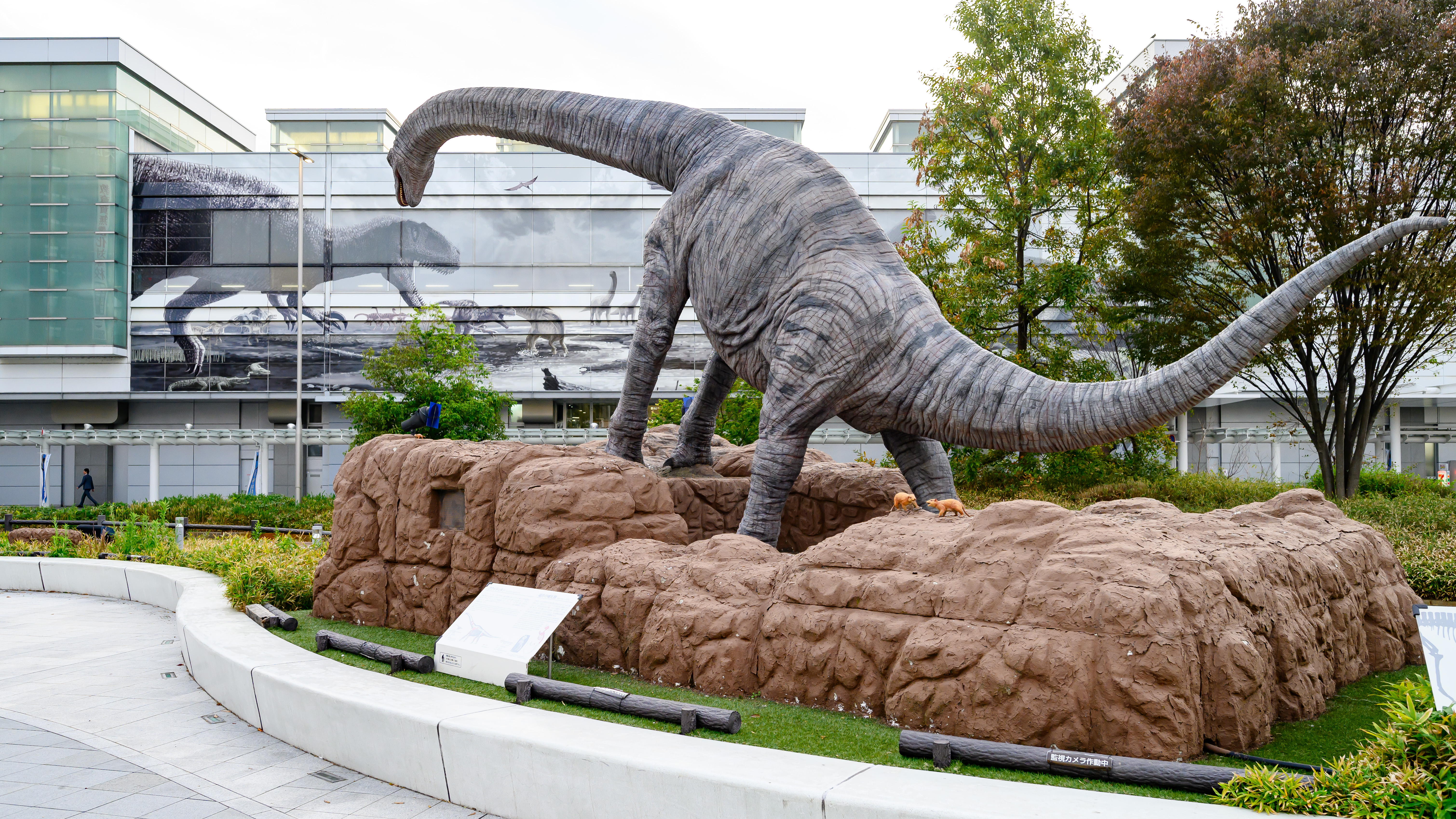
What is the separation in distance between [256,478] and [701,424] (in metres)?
20.1

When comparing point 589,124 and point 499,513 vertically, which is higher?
point 589,124

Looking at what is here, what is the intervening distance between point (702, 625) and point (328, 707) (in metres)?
2.02

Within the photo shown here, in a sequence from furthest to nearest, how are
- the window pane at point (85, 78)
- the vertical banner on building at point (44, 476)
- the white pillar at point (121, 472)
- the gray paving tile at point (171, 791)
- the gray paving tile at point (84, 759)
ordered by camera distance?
the white pillar at point (121, 472) → the window pane at point (85, 78) → the vertical banner on building at point (44, 476) → the gray paving tile at point (84, 759) → the gray paving tile at point (171, 791)

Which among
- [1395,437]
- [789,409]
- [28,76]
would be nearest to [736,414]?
[789,409]

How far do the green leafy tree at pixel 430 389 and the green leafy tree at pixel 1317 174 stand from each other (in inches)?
463

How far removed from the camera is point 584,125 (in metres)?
7.98

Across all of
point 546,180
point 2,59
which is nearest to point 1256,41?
point 546,180

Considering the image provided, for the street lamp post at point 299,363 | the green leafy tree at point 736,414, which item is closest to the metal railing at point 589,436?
the street lamp post at point 299,363

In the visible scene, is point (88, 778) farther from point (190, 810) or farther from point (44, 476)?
point (44, 476)

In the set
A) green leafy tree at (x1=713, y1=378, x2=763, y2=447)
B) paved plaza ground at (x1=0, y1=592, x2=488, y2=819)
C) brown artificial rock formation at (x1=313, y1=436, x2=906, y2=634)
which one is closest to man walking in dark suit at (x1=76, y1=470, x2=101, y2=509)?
green leafy tree at (x1=713, y1=378, x2=763, y2=447)

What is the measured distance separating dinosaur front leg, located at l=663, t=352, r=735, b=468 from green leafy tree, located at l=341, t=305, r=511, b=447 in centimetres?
771

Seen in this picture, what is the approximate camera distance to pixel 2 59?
29.0 meters

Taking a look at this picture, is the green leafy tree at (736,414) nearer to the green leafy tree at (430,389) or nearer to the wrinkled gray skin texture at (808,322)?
the green leafy tree at (430,389)

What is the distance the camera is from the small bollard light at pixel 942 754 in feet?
12.8
